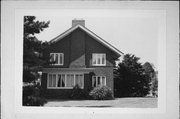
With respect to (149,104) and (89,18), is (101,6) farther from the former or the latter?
(149,104)

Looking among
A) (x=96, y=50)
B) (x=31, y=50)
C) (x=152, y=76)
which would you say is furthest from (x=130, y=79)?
(x=31, y=50)

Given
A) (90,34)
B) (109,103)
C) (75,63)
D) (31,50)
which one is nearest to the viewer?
(109,103)

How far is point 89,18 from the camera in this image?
8.67 m

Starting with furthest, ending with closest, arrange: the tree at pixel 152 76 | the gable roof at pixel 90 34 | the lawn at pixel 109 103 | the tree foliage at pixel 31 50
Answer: the tree at pixel 152 76 < the tree foliage at pixel 31 50 < the gable roof at pixel 90 34 < the lawn at pixel 109 103

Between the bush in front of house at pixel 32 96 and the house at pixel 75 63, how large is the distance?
20 cm

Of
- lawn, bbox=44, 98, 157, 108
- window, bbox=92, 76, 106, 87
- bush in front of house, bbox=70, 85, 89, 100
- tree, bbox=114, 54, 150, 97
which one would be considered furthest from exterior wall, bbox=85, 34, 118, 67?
lawn, bbox=44, 98, 157, 108

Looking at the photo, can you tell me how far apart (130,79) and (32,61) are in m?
2.95

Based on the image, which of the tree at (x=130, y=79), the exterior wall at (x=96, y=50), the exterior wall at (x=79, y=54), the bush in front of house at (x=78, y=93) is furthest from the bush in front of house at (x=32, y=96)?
the tree at (x=130, y=79)

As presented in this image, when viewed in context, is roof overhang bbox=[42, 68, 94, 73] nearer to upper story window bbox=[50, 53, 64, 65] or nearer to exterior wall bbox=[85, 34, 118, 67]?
upper story window bbox=[50, 53, 64, 65]

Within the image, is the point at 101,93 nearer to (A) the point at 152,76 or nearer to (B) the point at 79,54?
(B) the point at 79,54

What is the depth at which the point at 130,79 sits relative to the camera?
9.58m

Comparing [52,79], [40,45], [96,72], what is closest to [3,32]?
[40,45]

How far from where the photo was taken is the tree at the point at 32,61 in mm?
9156

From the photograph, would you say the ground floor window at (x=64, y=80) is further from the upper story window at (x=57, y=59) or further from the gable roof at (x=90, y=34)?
the gable roof at (x=90, y=34)
